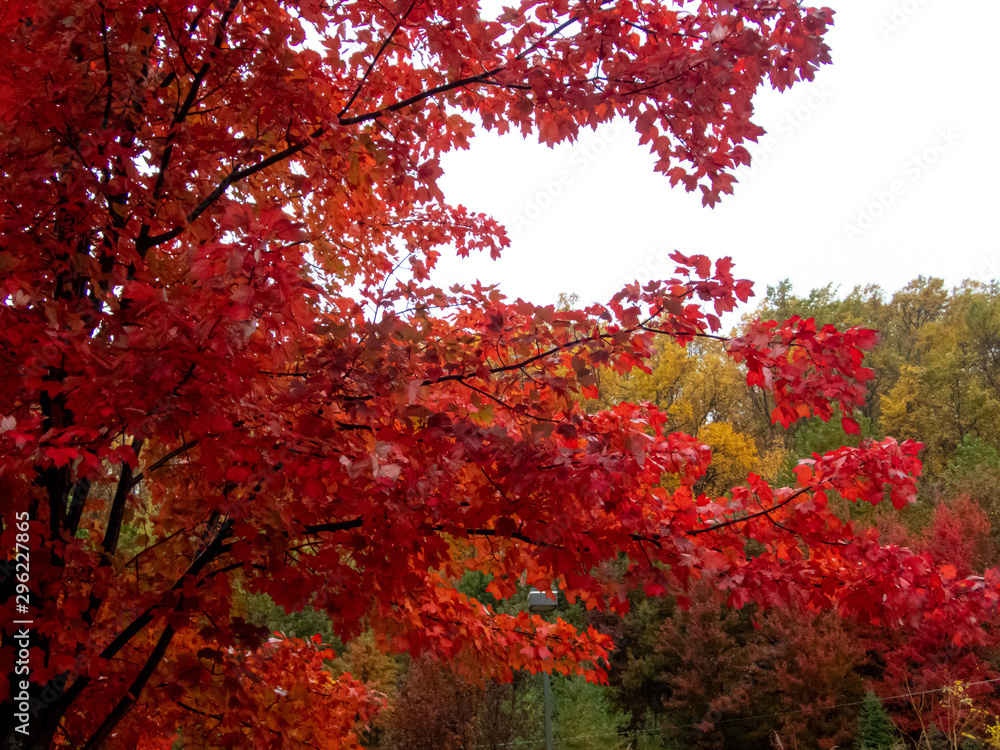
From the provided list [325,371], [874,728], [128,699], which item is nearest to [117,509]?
[128,699]

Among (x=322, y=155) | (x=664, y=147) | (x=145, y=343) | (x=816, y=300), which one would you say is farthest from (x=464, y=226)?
(x=816, y=300)

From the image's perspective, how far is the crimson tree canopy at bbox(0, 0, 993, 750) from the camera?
203 cm

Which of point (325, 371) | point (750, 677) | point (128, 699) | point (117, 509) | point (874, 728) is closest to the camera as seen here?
point (325, 371)

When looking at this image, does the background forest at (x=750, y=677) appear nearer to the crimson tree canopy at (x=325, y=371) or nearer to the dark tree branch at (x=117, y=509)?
the crimson tree canopy at (x=325, y=371)

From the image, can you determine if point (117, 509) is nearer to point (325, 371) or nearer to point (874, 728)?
point (325, 371)

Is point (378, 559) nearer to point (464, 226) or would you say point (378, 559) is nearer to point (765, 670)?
point (464, 226)

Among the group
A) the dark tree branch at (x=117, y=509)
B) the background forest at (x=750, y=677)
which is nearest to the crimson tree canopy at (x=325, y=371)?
the dark tree branch at (x=117, y=509)

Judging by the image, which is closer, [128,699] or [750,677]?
[128,699]

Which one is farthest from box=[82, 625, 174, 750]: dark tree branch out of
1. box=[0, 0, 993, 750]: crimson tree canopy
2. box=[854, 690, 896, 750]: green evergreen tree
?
box=[854, 690, 896, 750]: green evergreen tree

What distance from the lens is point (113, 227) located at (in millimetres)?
2531

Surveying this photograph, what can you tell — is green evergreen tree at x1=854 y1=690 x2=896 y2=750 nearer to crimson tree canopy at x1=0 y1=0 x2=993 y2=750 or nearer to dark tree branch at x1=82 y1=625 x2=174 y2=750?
crimson tree canopy at x1=0 y1=0 x2=993 y2=750

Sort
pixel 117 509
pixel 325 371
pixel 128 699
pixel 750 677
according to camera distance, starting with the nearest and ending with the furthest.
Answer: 1. pixel 325 371
2. pixel 128 699
3. pixel 117 509
4. pixel 750 677

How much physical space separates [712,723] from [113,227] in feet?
47.1

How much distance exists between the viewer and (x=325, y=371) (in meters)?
2.12
